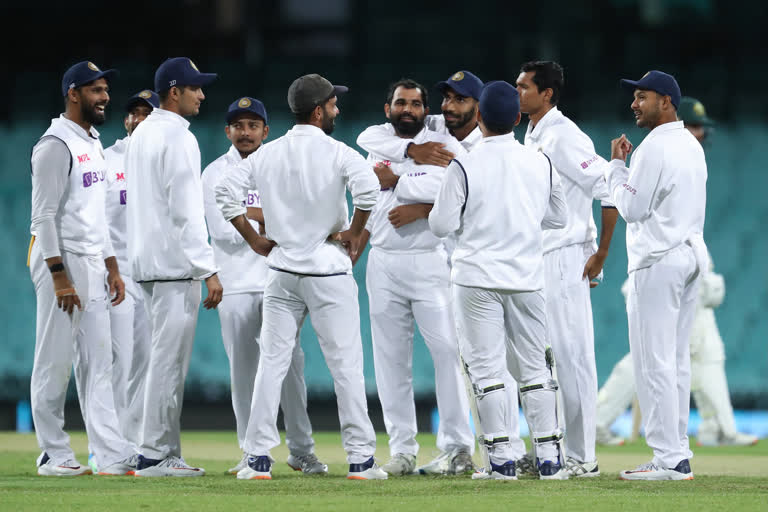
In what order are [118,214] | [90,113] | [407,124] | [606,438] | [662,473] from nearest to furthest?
[662,473]
[90,113]
[407,124]
[118,214]
[606,438]

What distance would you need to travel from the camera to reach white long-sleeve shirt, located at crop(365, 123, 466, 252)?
665cm

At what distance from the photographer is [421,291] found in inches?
263

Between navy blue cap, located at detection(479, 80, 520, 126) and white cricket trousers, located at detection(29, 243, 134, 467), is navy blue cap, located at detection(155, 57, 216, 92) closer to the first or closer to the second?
white cricket trousers, located at detection(29, 243, 134, 467)

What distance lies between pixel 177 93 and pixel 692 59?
29.8ft

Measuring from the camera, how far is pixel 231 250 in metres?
7.10

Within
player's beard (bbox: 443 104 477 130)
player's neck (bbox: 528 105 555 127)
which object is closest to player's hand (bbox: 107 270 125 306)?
player's beard (bbox: 443 104 477 130)

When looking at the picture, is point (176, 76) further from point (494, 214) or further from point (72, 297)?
point (494, 214)

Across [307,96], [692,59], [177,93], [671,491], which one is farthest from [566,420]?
[692,59]

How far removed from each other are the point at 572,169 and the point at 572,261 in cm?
52

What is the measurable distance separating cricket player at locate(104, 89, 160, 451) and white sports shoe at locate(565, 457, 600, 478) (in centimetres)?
259

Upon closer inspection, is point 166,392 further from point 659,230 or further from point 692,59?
point 692,59

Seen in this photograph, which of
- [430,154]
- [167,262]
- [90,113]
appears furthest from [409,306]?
[90,113]

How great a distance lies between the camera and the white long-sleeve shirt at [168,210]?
634cm

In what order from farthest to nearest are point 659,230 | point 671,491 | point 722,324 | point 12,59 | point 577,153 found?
1. point 12,59
2. point 722,324
3. point 577,153
4. point 659,230
5. point 671,491
